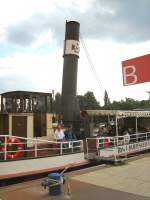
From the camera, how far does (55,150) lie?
1230cm

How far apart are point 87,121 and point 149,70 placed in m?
13.6

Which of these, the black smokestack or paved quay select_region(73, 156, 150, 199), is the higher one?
the black smokestack

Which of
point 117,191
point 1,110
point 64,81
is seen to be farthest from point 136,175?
point 64,81

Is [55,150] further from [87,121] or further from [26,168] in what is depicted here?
[87,121]

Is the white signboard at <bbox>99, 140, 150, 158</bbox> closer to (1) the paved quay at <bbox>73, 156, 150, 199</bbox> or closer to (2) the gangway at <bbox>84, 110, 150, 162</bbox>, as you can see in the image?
(2) the gangway at <bbox>84, 110, 150, 162</bbox>

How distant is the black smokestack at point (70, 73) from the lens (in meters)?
16.2

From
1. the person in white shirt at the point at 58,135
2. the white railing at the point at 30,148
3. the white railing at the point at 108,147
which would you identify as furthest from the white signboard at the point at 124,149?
the person in white shirt at the point at 58,135

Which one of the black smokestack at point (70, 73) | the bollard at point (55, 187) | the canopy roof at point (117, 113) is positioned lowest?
the bollard at point (55, 187)

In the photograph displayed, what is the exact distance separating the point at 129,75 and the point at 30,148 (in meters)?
9.55

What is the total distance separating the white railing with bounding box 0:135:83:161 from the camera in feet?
33.6

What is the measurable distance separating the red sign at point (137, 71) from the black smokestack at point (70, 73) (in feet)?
42.9

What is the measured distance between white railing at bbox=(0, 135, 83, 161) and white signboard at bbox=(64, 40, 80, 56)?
19.2 feet

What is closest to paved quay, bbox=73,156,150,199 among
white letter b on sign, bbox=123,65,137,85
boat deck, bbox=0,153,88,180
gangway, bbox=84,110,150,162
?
boat deck, bbox=0,153,88,180

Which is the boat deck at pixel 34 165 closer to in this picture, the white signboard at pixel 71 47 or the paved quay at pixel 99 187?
the paved quay at pixel 99 187
